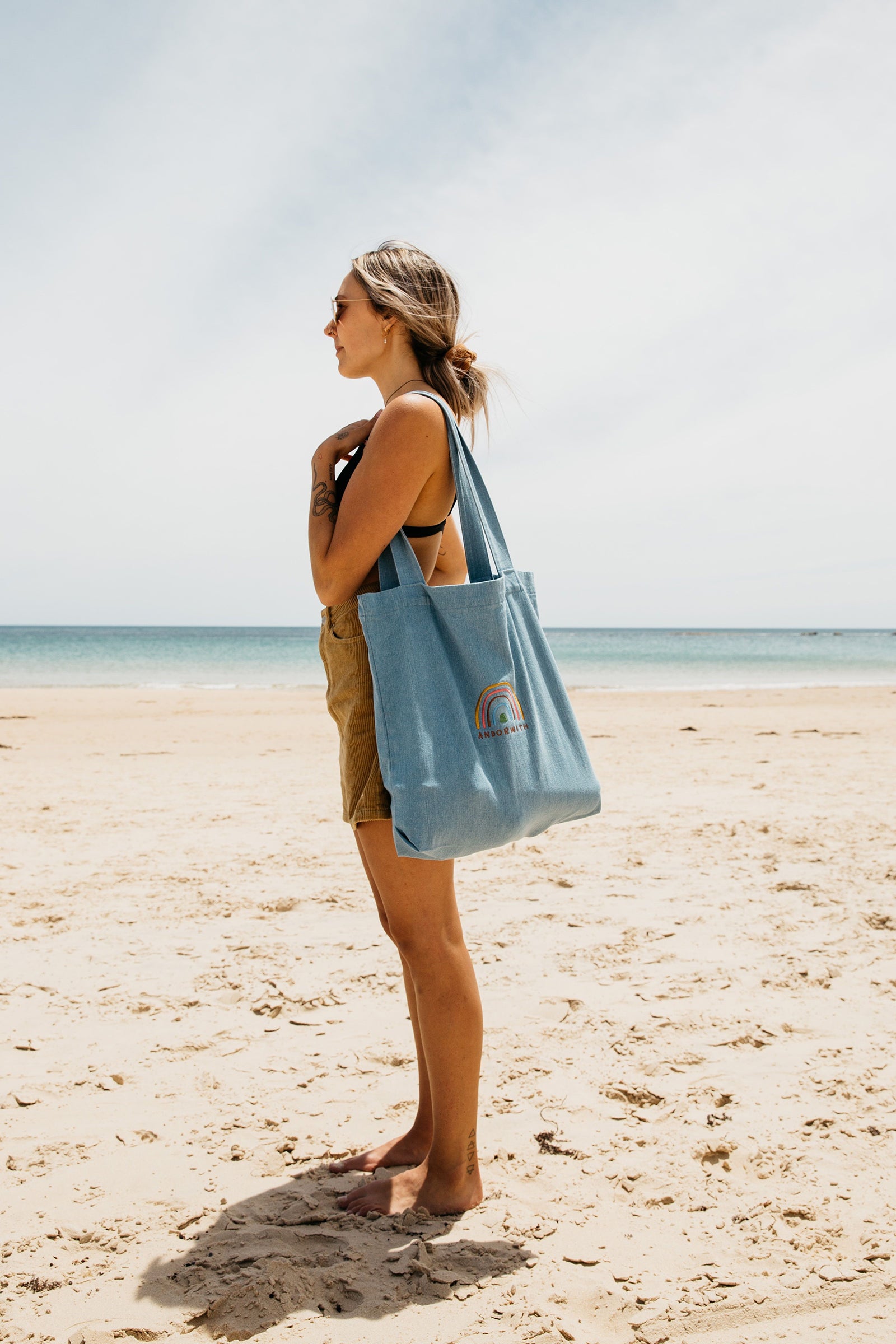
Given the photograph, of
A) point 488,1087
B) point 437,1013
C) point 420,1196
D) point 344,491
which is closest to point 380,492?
point 344,491

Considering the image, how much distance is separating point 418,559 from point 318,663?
33044 millimetres

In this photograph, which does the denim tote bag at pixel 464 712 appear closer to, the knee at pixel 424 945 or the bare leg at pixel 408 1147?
the knee at pixel 424 945

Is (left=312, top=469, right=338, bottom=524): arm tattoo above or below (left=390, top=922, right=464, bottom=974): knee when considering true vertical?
above

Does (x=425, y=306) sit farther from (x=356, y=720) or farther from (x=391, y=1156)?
(x=391, y=1156)

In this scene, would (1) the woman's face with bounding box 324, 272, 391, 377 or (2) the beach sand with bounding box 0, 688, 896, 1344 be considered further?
(1) the woman's face with bounding box 324, 272, 391, 377

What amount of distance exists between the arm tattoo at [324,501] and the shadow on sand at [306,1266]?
1.46 meters

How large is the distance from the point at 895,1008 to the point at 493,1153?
1454mm

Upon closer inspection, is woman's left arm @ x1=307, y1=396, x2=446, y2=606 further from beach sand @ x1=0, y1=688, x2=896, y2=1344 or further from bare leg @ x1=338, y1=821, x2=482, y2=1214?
beach sand @ x1=0, y1=688, x2=896, y2=1344

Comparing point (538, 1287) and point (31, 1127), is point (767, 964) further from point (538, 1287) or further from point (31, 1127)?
point (31, 1127)

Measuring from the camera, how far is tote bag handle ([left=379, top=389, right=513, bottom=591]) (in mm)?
1614

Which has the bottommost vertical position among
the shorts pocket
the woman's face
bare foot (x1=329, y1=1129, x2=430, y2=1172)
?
bare foot (x1=329, y1=1129, x2=430, y2=1172)

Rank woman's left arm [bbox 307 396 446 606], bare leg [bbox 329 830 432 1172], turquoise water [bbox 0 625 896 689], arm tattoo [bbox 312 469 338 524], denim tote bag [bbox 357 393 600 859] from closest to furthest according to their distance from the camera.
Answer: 1. denim tote bag [bbox 357 393 600 859]
2. woman's left arm [bbox 307 396 446 606]
3. arm tattoo [bbox 312 469 338 524]
4. bare leg [bbox 329 830 432 1172]
5. turquoise water [bbox 0 625 896 689]

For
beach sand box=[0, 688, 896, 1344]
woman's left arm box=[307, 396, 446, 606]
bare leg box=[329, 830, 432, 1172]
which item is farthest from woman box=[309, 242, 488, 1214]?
beach sand box=[0, 688, 896, 1344]

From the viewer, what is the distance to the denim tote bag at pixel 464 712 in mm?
1481
